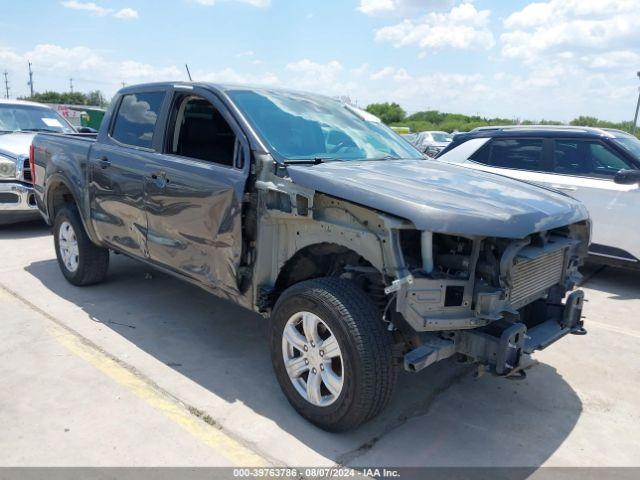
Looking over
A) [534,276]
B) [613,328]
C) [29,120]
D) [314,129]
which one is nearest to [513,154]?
[613,328]

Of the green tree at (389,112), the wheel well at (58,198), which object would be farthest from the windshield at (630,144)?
the green tree at (389,112)

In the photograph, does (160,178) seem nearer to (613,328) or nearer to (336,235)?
(336,235)

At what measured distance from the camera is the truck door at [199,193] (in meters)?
3.63

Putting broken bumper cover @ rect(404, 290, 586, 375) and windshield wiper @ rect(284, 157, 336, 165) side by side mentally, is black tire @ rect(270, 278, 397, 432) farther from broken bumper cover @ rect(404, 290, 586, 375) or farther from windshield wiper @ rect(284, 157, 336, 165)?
windshield wiper @ rect(284, 157, 336, 165)

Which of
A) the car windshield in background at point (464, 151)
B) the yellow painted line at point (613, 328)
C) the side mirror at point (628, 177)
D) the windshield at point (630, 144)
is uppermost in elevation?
the windshield at point (630, 144)

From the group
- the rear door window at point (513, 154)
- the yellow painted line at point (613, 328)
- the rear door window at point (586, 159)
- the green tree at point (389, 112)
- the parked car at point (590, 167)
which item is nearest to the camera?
the yellow painted line at point (613, 328)

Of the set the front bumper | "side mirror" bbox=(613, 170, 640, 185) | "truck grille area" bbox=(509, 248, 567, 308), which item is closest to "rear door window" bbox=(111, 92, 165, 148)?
"truck grille area" bbox=(509, 248, 567, 308)

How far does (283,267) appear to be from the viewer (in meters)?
3.47

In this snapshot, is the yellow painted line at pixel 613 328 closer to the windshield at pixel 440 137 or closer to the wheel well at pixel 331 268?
the wheel well at pixel 331 268

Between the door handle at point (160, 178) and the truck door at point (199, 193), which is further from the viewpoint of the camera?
the door handle at point (160, 178)

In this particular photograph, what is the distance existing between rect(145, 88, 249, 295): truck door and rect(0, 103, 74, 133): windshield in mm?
5678

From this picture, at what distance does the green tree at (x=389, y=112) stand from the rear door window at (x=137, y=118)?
6715 centimetres

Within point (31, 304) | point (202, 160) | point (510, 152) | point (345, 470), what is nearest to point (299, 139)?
point (202, 160)

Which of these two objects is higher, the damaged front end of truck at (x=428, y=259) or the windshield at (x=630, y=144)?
the windshield at (x=630, y=144)
